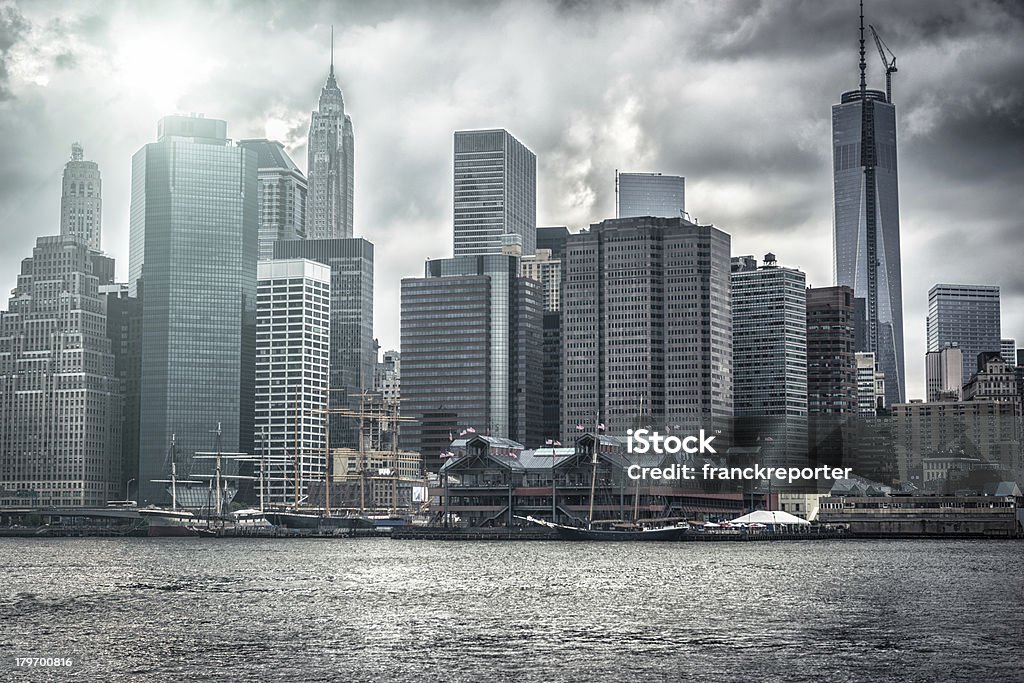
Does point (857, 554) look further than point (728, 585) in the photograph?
Yes

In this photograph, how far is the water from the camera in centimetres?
8025

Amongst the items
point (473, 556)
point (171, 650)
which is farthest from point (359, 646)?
point (473, 556)

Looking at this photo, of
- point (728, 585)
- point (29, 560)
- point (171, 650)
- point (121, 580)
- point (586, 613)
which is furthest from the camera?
point (29, 560)

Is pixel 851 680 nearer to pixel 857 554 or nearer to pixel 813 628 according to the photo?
pixel 813 628

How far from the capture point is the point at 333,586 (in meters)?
135

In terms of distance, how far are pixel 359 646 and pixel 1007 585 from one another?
72447 mm

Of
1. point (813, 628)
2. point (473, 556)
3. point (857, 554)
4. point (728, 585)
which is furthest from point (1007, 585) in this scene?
point (473, 556)

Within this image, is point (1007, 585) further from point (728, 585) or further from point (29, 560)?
point (29, 560)

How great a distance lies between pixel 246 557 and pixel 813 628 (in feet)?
372

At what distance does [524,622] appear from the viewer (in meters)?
102

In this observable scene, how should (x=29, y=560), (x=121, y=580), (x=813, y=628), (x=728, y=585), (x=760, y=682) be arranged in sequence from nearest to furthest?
(x=760, y=682), (x=813, y=628), (x=728, y=585), (x=121, y=580), (x=29, y=560)

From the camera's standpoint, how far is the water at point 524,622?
8025 centimetres

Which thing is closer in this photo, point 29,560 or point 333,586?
point 333,586

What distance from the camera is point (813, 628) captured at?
9838 cm
